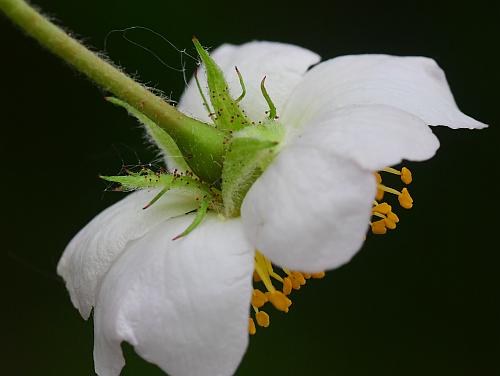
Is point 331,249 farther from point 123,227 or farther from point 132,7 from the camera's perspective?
point 132,7

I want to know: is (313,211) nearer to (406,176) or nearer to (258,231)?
(258,231)

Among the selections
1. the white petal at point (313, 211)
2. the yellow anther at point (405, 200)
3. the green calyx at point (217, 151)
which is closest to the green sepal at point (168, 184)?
the green calyx at point (217, 151)

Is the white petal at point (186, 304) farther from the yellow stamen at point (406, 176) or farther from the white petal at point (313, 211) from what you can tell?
the yellow stamen at point (406, 176)

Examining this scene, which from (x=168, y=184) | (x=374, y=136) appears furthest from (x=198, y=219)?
(x=374, y=136)

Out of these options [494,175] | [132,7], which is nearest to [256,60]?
[132,7]

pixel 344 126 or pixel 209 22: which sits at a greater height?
pixel 344 126

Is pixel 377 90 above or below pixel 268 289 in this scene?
above

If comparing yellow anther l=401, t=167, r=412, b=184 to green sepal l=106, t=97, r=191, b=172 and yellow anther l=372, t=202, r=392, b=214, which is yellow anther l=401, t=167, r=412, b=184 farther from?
green sepal l=106, t=97, r=191, b=172
